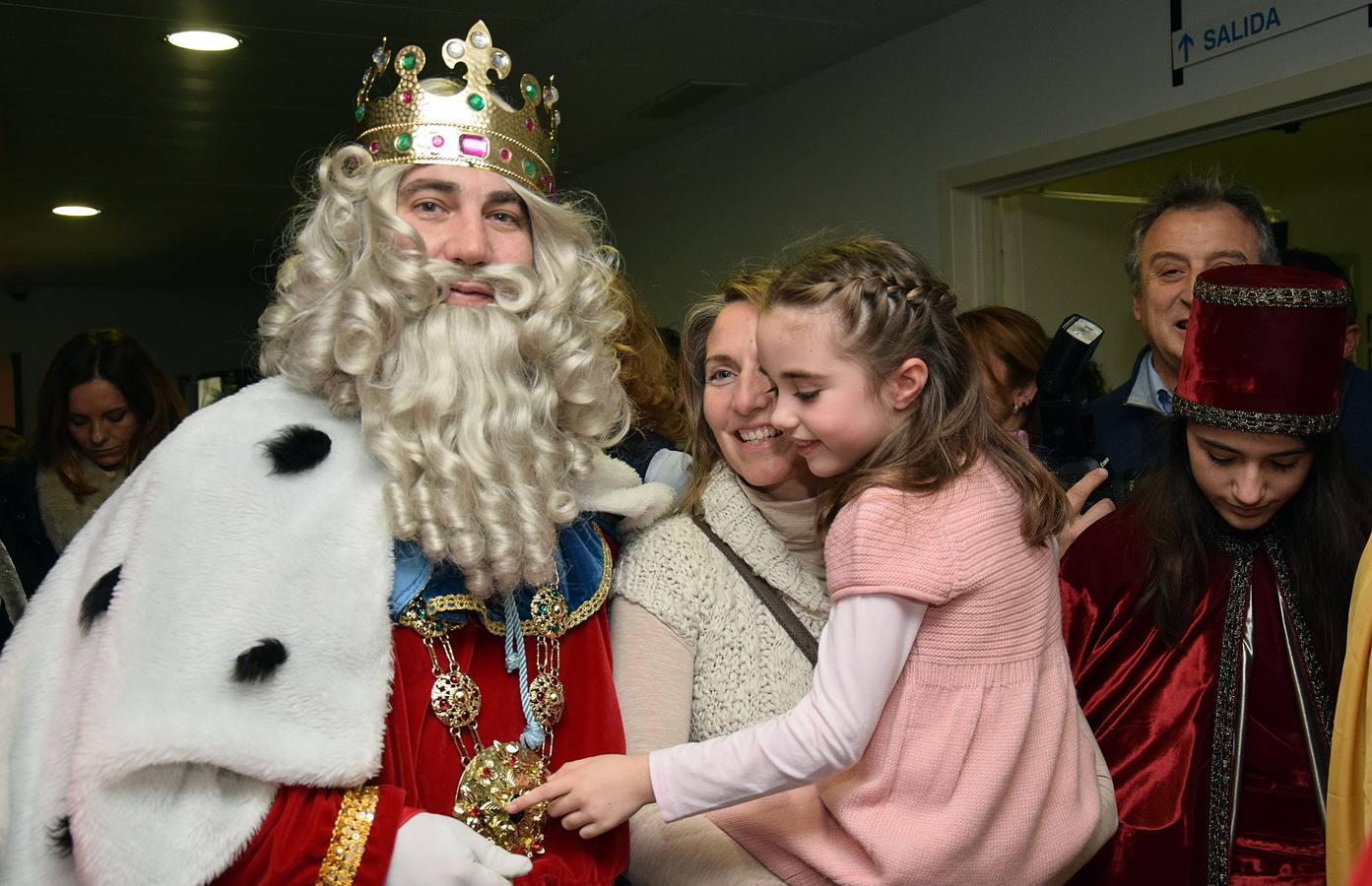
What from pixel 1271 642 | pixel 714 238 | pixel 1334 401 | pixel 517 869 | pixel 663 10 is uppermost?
pixel 663 10

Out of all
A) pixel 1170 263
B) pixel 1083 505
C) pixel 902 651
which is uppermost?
pixel 1170 263

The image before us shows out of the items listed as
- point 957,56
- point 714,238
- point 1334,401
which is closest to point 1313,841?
point 1334,401

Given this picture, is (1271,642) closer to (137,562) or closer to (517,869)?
(517,869)

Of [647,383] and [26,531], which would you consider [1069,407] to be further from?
[26,531]

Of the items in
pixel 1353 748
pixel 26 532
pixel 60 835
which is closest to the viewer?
pixel 60 835

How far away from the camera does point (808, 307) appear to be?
1771mm

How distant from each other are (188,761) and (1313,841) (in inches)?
65.2

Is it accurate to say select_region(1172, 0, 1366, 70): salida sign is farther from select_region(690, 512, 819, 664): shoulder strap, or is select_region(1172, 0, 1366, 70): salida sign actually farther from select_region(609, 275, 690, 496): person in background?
select_region(690, 512, 819, 664): shoulder strap

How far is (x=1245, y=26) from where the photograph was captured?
383 cm

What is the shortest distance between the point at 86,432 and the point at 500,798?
11.0 ft

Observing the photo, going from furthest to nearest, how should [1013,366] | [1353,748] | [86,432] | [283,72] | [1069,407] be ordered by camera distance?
1. [283,72]
2. [86,432]
3. [1013,366]
4. [1069,407]
5. [1353,748]

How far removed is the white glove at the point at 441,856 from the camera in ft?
4.95

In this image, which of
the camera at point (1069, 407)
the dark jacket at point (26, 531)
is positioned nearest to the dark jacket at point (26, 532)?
the dark jacket at point (26, 531)

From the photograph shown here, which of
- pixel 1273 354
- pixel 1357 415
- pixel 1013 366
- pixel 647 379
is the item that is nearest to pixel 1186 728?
pixel 1273 354
